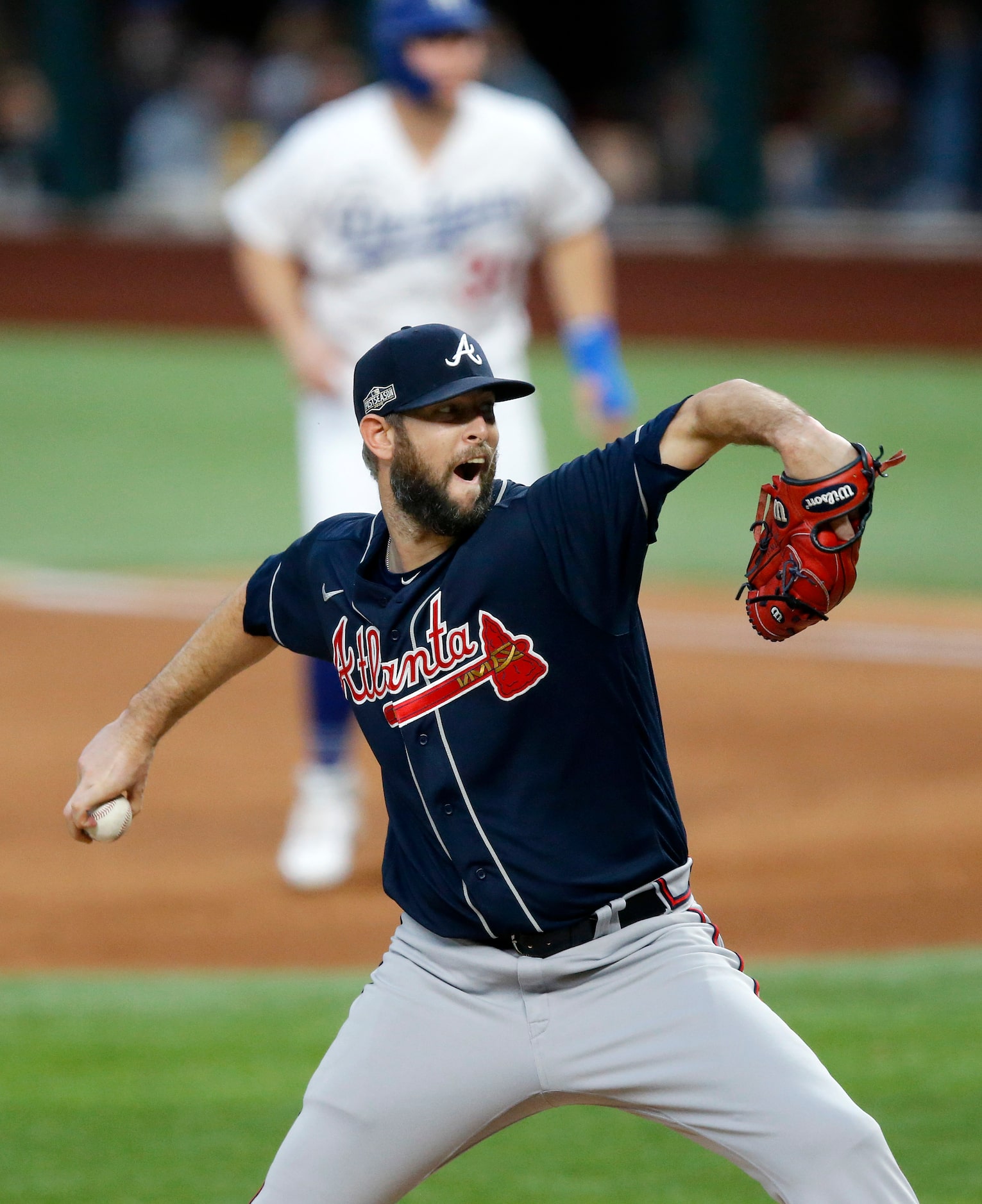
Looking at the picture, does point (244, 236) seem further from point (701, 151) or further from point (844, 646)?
point (701, 151)

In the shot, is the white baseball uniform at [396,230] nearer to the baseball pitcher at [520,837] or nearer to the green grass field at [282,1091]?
the green grass field at [282,1091]

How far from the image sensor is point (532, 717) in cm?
282

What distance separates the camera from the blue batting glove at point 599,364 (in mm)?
5711

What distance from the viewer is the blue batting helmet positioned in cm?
521

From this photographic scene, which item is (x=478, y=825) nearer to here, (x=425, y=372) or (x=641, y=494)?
(x=641, y=494)

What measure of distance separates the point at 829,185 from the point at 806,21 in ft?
5.34

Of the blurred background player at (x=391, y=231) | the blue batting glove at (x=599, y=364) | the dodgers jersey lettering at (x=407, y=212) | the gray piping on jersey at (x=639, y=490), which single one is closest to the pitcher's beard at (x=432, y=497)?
the gray piping on jersey at (x=639, y=490)

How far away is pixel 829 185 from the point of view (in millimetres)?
16422

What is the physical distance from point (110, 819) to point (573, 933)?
0.83m

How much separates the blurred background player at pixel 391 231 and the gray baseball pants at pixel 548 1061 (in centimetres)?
259

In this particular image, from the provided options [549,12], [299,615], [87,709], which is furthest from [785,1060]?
[549,12]

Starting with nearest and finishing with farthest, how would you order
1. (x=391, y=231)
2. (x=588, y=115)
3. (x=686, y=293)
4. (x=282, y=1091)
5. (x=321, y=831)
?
(x=282, y=1091) → (x=391, y=231) → (x=321, y=831) → (x=686, y=293) → (x=588, y=115)

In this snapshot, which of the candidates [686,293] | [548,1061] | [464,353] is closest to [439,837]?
[548,1061]

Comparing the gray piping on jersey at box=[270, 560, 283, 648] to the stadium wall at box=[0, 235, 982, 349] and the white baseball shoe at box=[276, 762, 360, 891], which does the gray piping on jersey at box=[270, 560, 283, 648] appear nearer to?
the white baseball shoe at box=[276, 762, 360, 891]
